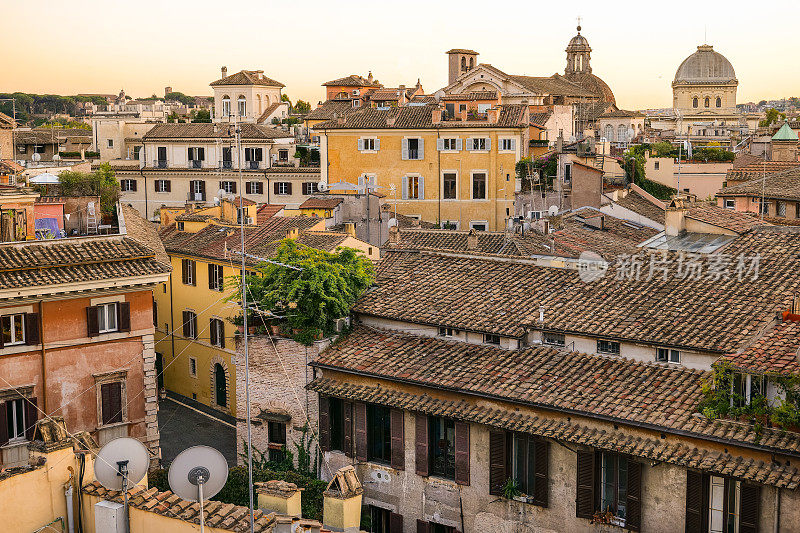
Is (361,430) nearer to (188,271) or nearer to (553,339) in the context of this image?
(553,339)

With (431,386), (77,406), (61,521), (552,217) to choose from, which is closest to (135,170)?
(552,217)

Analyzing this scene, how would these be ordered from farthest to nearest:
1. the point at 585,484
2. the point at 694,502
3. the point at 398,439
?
the point at 398,439 → the point at 585,484 → the point at 694,502

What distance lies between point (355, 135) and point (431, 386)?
32.5m

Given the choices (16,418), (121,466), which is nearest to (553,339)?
→ (121,466)

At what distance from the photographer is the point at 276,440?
20.9 metres

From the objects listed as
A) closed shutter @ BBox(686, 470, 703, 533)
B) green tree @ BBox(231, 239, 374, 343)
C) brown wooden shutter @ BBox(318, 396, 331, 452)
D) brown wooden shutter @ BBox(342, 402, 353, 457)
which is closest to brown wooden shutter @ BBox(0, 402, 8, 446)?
green tree @ BBox(231, 239, 374, 343)

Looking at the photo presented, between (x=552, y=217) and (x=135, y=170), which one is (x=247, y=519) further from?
(x=135, y=170)

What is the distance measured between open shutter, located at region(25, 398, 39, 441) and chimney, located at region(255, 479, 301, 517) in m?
9.26

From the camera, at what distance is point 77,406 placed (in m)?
21.3

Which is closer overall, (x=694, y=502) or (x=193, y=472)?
(x=193, y=472)

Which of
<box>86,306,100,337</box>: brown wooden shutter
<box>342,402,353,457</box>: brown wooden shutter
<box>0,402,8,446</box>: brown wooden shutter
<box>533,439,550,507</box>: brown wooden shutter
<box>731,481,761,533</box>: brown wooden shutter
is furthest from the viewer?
<box>86,306,100,337</box>: brown wooden shutter

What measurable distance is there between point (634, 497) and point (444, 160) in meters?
33.6

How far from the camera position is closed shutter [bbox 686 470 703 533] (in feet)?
49.1

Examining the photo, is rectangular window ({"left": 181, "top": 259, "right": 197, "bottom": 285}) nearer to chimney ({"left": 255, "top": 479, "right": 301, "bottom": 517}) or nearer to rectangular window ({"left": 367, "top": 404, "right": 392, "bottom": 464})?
rectangular window ({"left": 367, "top": 404, "right": 392, "bottom": 464})
